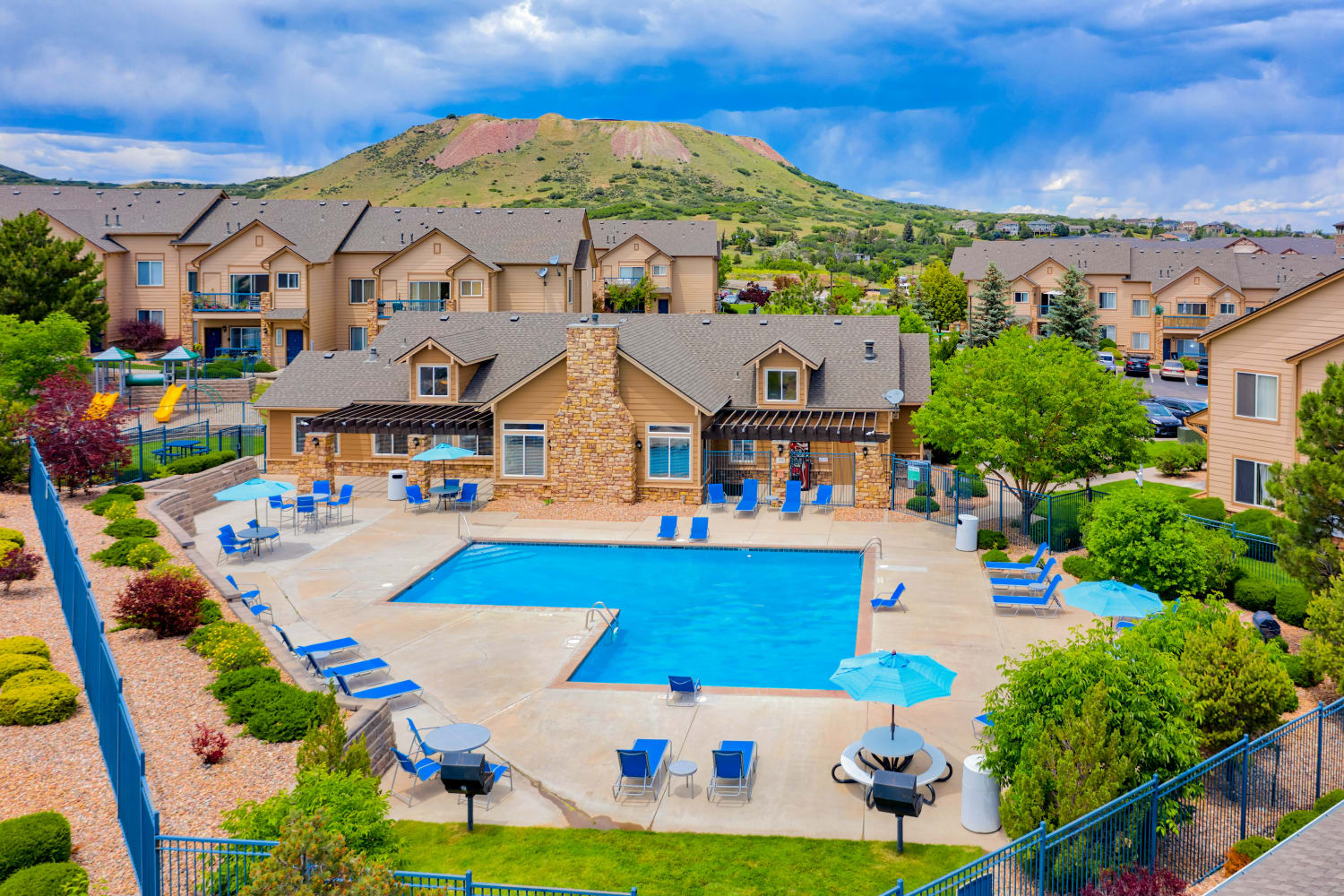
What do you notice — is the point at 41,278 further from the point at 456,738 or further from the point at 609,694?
the point at 456,738

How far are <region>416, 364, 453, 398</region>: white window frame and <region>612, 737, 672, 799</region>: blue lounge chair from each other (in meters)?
25.2

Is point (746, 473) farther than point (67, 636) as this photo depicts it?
Yes

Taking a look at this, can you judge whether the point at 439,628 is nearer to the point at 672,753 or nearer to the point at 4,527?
the point at 672,753

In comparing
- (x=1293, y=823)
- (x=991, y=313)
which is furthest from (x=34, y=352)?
(x=991, y=313)

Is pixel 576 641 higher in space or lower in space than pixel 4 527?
lower

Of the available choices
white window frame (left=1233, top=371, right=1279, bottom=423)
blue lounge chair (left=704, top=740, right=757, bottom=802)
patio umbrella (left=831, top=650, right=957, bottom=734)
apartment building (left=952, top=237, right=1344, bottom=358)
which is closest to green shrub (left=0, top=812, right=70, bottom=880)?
blue lounge chair (left=704, top=740, right=757, bottom=802)

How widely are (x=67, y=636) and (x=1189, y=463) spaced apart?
36.3 meters

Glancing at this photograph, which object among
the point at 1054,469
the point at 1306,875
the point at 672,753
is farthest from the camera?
the point at 1054,469

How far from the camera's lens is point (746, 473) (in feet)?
124

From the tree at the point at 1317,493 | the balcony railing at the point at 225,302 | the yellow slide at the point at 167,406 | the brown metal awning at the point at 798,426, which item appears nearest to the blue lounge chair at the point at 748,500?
the brown metal awning at the point at 798,426

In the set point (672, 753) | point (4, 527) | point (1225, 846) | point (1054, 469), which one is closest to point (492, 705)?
point (672, 753)

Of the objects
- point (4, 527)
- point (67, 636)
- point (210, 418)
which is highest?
point (210, 418)

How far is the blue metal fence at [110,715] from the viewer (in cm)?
1070

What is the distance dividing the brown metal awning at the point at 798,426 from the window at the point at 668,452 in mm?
997
